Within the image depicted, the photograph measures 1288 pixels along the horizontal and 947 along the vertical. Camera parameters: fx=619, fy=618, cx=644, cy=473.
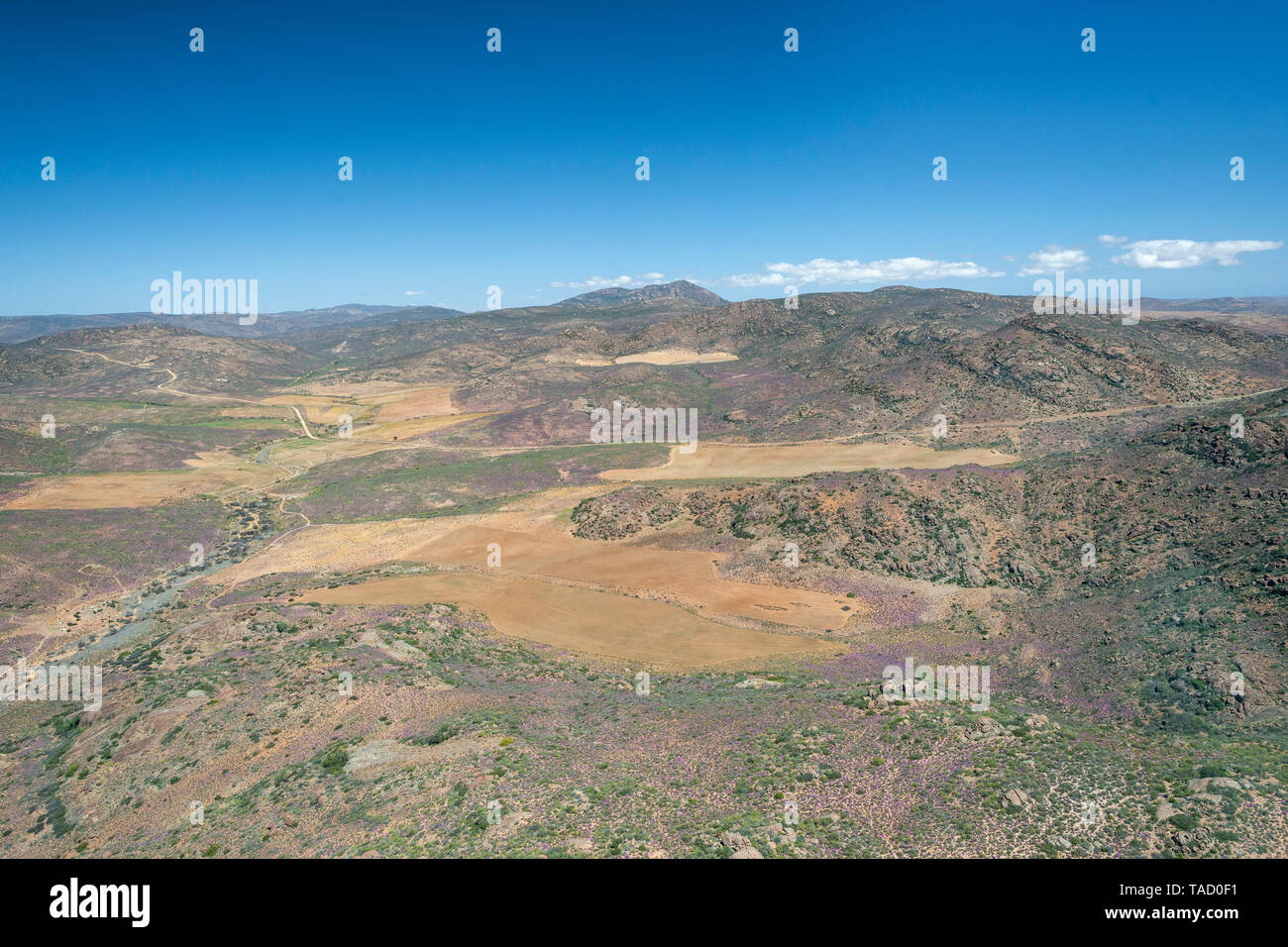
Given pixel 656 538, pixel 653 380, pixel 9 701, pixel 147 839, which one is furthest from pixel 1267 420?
pixel 653 380

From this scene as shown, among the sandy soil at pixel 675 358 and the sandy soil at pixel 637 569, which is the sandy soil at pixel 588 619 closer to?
the sandy soil at pixel 637 569

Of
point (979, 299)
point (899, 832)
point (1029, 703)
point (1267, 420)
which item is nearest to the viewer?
point (899, 832)

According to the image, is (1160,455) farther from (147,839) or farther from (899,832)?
(147,839)

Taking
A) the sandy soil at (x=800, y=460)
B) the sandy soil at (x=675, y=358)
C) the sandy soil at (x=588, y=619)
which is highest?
the sandy soil at (x=675, y=358)

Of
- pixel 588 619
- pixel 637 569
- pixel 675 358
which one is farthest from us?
pixel 675 358

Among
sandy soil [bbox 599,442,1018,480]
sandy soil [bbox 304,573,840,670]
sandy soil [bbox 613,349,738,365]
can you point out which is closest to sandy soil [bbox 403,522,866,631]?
sandy soil [bbox 304,573,840,670]

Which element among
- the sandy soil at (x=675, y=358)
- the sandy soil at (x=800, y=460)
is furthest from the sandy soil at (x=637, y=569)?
the sandy soil at (x=675, y=358)

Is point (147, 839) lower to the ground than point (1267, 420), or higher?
lower

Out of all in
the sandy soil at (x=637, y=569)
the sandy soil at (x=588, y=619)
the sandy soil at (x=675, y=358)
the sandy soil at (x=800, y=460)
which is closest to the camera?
the sandy soil at (x=588, y=619)

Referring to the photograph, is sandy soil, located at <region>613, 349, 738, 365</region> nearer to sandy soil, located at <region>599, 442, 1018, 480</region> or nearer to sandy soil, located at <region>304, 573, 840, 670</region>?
sandy soil, located at <region>599, 442, 1018, 480</region>

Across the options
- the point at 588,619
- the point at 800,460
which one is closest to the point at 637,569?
the point at 588,619

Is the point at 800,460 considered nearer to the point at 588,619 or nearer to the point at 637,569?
the point at 637,569
